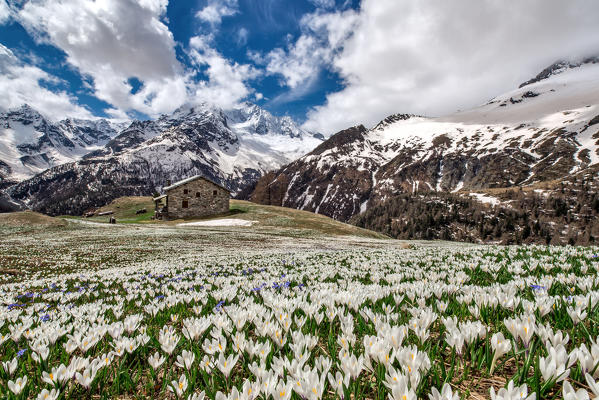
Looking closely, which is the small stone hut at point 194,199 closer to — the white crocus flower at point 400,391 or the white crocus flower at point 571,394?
the white crocus flower at point 400,391

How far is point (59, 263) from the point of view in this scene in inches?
613

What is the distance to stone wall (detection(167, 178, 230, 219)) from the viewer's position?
71375 mm

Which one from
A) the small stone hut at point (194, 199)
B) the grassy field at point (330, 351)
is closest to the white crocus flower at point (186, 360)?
the grassy field at point (330, 351)

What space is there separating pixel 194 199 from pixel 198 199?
102cm

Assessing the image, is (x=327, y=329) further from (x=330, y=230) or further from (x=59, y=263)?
(x=330, y=230)

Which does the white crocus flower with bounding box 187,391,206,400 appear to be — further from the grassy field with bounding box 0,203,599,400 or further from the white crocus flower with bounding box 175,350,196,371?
the white crocus flower with bounding box 175,350,196,371

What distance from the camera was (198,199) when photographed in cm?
7438

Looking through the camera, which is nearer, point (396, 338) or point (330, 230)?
point (396, 338)

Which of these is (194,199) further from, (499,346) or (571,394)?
(571,394)

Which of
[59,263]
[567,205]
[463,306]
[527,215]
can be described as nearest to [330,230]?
[59,263]

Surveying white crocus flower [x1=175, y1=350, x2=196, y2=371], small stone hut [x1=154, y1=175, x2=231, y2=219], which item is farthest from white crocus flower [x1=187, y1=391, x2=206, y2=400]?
small stone hut [x1=154, y1=175, x2=231, y2=219]

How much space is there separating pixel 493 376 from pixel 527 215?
192832mm

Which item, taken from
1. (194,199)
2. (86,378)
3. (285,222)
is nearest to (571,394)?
(86,378)

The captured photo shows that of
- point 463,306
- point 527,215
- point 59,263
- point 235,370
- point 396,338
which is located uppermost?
point 396,338
